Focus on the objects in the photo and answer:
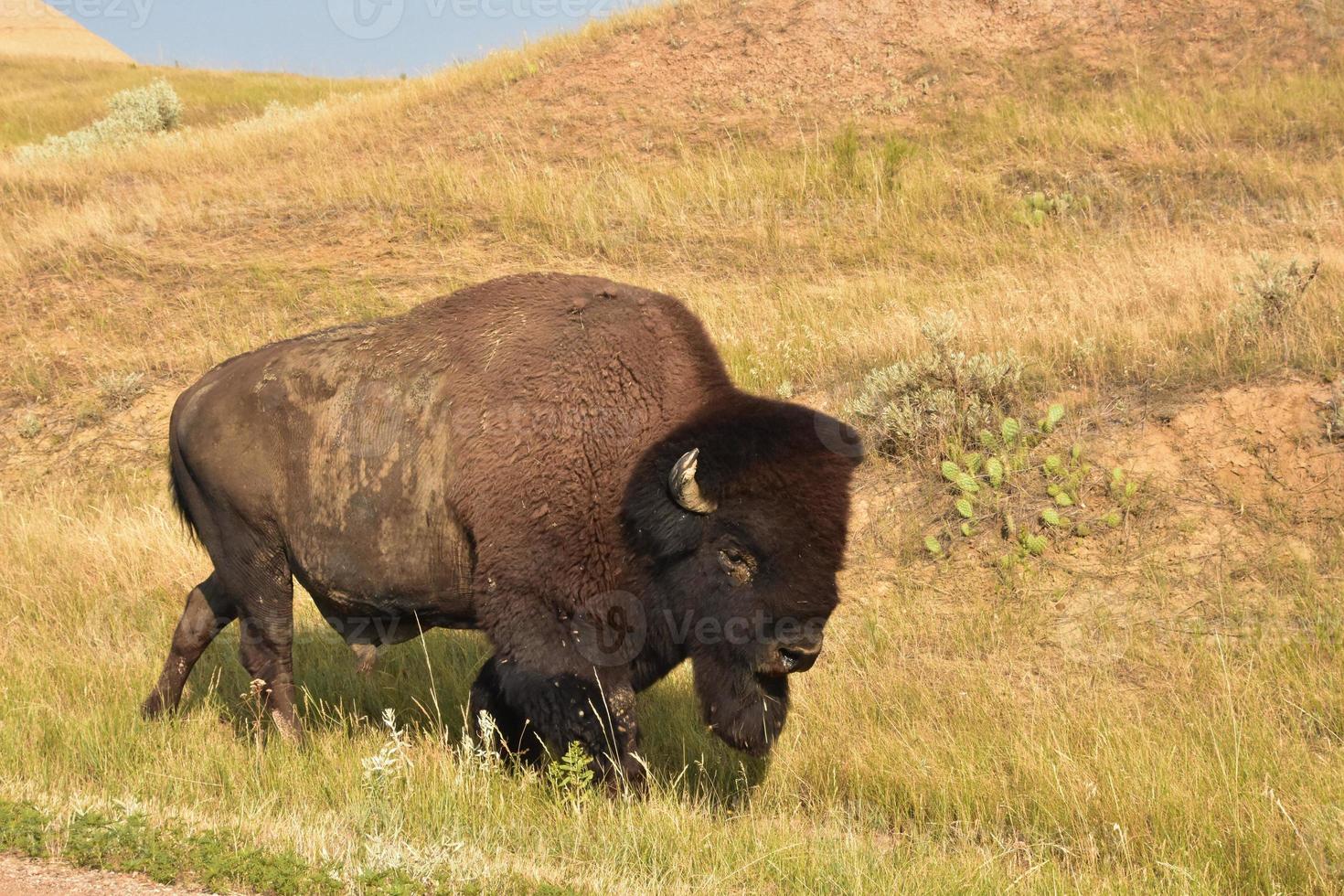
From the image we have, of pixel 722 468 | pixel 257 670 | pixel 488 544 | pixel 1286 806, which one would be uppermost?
pixel 722 468

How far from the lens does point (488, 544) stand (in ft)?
16.9

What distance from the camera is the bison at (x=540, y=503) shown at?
489 cm

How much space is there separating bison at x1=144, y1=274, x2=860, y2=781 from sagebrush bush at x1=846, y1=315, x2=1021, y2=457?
354 centimetres

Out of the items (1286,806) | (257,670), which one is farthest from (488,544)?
(1286,806)

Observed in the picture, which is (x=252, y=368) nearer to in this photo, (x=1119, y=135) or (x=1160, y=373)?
(x=1160, y=373)

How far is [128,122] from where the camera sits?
1042 inches

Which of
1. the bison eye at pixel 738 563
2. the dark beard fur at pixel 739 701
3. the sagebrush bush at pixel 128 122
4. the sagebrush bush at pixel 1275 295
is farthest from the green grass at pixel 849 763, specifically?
the sagebrush bush at pixel 128 122

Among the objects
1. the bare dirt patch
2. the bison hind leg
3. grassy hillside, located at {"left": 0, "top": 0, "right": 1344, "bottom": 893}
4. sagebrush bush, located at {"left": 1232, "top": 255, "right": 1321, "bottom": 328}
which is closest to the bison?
the bison hind leg

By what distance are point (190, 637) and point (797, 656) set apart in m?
3.41

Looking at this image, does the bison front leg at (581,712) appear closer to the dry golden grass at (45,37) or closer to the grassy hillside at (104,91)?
the grassy hillside at (104,91)

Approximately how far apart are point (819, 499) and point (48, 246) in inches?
536

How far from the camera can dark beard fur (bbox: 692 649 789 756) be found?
5031 millimetres

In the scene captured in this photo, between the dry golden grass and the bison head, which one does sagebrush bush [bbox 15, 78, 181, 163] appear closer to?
the dry golden grass

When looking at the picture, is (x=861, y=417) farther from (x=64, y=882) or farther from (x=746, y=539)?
(x=64, y=882)
